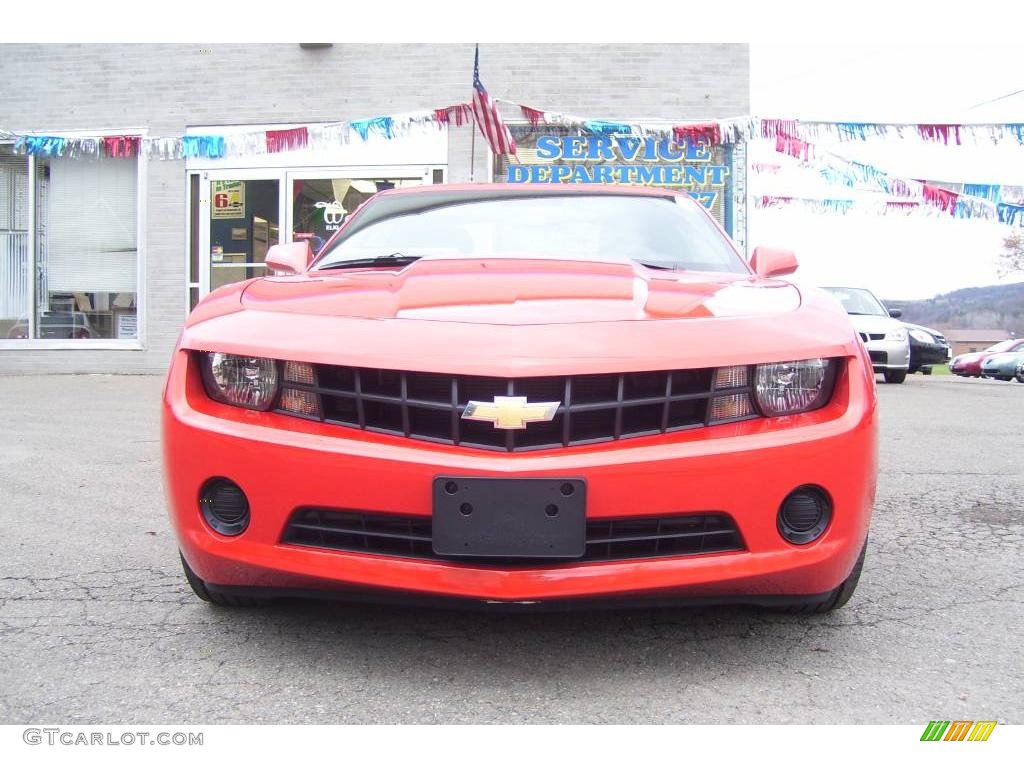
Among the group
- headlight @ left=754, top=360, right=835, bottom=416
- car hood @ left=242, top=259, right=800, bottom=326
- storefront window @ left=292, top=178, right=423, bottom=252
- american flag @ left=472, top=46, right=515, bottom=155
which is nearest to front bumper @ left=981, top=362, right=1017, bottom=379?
american flag @ left=472, top=46, right=515, bottom=155

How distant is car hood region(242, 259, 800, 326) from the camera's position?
2092 mm

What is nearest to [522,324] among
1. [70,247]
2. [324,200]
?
[324,200]

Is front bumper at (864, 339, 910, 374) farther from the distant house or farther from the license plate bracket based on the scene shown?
the distant house

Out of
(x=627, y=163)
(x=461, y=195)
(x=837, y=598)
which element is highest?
(x=627, y=163)

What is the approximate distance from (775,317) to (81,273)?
11862 mm

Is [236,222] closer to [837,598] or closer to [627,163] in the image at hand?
[627,163]

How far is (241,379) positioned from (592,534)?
0.92 metres

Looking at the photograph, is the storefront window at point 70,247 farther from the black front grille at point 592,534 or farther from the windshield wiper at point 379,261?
the black front grille at point 592,534

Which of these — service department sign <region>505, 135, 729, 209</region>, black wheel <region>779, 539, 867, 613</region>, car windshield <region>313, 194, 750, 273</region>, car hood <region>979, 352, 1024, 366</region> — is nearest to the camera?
black wheel <region>779, 539, 867, 613</region>

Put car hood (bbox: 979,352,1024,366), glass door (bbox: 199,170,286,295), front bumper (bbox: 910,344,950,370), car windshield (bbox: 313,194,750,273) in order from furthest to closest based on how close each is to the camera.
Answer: car hood (bbox: 979,352,1024,366), front bumper (bbox: 910,344,950,370), glass door (bbox: 199,170,286,295), car windshield (bbox: 313,194,750,273)

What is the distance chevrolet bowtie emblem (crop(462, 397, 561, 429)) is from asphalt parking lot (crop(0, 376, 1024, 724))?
61 cm

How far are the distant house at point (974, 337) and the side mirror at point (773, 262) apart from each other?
110644mm

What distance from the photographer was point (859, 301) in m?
12.2

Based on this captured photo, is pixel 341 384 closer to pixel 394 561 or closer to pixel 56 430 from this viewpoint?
pixel 394 561
